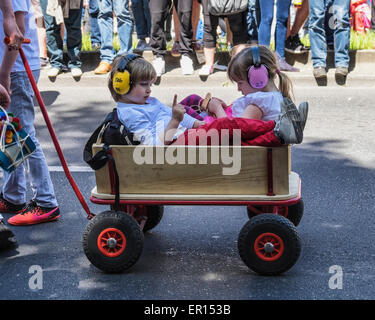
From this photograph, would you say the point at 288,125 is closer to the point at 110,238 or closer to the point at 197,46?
the point at 110,238

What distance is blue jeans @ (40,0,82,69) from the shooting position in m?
9.73

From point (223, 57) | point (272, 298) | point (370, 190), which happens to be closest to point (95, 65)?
point (223, 57)

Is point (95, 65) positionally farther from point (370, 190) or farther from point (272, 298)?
point (272, 298)

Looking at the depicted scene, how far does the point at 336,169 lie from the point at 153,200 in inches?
98.5

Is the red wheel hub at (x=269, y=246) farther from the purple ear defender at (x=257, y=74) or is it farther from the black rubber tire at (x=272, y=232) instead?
the purple ear defender at (x=257, y=74)

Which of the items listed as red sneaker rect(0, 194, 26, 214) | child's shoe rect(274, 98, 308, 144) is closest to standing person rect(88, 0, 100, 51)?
red sneaker rect(0, 194, 26, 214)

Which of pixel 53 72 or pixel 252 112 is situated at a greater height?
pixel 252 112

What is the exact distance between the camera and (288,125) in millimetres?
3719

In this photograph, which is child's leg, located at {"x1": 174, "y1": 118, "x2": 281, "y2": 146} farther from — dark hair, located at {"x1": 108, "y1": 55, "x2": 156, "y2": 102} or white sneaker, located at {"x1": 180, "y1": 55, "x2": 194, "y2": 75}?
white sneaker, located at {"x1": 180, "y1": 55, "x2": 194, "y2": 75}

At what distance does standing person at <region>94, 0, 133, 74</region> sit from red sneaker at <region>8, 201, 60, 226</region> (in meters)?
4.95

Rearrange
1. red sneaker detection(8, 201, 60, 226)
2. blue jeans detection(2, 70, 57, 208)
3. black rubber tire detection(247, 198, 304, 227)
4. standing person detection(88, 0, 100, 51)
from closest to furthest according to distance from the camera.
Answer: black rubber tire detection(247, 198, 304, 227), blue jeans detection(2, 70, 57, 208), red sneaker detection(8, 201, 60, 226), standing person detection(88, 0, 100, 51)

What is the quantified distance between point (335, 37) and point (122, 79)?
18.9 ft

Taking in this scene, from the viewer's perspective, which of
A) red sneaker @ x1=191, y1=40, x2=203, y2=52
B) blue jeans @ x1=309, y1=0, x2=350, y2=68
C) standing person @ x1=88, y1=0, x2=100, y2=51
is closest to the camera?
blue jeans @ x1=309, y1=0, x2=350, y2=68

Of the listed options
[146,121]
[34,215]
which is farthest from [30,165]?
[146,121]
